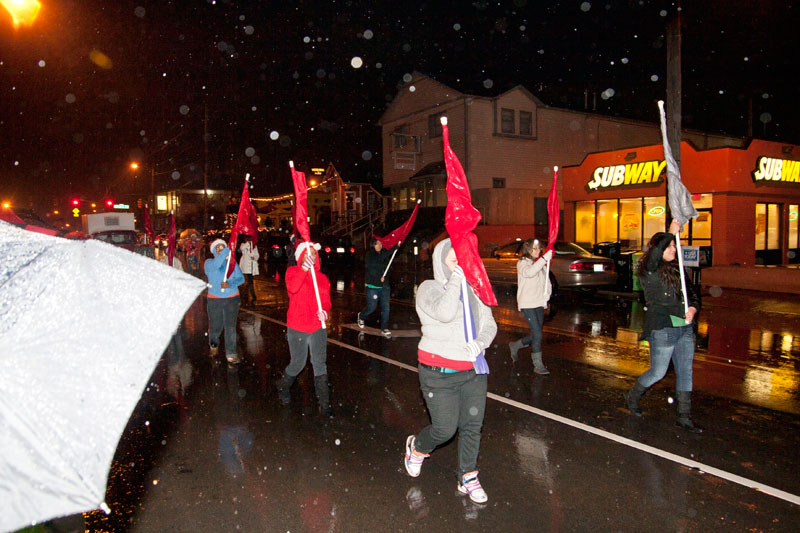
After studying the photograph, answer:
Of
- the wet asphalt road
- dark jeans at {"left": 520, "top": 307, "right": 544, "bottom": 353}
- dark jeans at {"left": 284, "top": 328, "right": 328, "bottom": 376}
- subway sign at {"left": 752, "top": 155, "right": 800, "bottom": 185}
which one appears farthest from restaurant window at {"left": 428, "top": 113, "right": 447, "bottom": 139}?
dark jeans at {"left": 284, "top": 328, "right": 328, "bottom": 376}

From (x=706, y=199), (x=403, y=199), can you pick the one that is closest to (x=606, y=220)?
(x=706, y=199)

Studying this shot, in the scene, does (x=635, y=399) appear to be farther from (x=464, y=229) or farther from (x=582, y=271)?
(x=582, y=271)

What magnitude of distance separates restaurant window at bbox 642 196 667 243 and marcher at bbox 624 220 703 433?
59.5ft

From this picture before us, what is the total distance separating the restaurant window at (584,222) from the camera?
81.7 ft

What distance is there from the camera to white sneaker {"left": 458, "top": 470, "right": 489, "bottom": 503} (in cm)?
397

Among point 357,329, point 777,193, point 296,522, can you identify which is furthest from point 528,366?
point 777,193

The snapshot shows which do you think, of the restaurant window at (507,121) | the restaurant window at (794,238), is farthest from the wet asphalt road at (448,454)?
the restaurant window at (507,121)

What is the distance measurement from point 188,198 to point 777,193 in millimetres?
67347

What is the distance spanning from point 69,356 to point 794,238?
28.0 m

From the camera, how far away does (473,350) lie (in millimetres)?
3863

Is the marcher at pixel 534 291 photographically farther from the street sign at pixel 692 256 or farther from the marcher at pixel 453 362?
the street sign at pixel 692 256

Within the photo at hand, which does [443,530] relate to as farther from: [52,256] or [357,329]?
[357,329]

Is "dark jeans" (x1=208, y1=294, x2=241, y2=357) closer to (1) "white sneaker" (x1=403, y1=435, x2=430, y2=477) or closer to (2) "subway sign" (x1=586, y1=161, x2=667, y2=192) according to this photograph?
(1) "white sneaker" (x1=403, y1=435, x2=430, y2=477)

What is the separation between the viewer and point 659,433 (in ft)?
17.4
